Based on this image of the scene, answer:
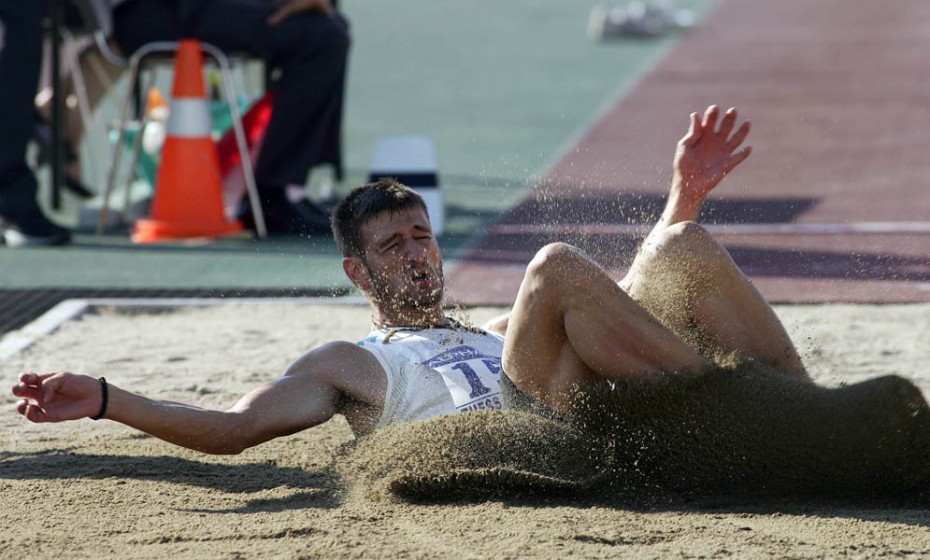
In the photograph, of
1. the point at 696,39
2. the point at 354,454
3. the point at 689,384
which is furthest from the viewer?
the point at 696,39

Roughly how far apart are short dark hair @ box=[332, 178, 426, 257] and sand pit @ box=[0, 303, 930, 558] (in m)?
0.68

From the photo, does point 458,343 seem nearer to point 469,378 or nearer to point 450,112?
point 469,378

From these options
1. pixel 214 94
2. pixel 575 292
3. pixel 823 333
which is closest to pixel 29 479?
pixel 575 292

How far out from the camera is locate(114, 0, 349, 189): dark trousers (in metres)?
8.06

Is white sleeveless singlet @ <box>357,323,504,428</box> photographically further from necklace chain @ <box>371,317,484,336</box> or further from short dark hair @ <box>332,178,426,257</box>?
short dark hair @ <box>332,178,426,257</box>

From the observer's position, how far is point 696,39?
741 inches

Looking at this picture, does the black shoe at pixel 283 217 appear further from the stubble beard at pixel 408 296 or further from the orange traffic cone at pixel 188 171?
the stubble beard at pixel 408 296

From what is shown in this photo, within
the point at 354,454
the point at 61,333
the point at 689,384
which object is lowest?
the point at 61,333

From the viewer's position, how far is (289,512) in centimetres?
379

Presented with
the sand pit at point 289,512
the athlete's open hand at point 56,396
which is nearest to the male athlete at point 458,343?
the athlete's open hand at point 56,396

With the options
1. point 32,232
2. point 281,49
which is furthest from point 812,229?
point 32,232

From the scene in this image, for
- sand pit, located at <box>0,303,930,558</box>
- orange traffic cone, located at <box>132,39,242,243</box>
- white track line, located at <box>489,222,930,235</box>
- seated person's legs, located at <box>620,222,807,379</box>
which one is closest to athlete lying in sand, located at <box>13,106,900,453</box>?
seated person's legs, located at <box>620,222,807,379</box>

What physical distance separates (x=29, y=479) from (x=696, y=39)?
15.7m

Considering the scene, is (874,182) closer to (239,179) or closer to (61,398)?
(239,179)
